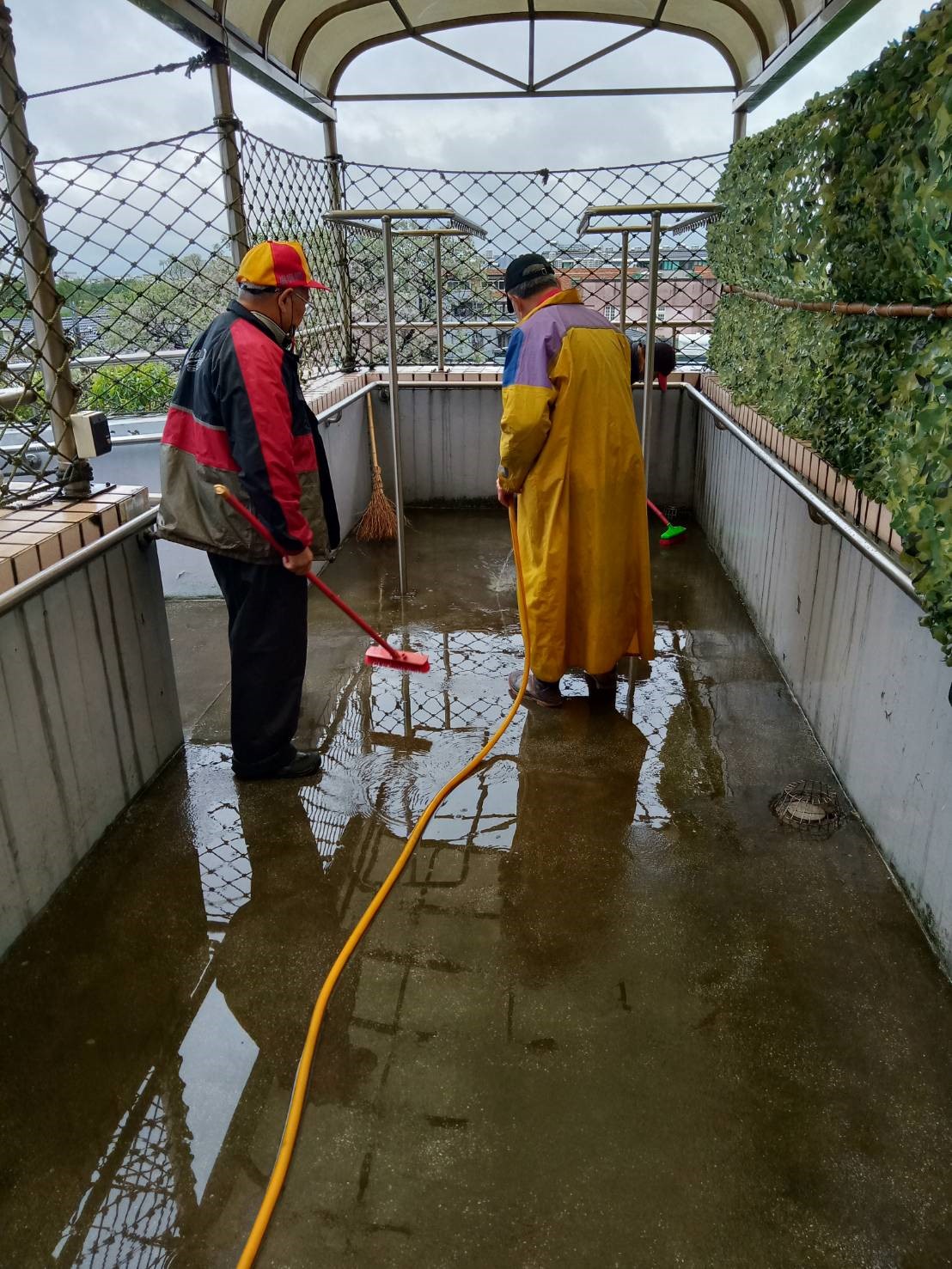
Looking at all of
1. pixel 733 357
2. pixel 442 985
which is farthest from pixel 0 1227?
pixel 733 357

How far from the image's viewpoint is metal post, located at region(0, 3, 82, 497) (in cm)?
215

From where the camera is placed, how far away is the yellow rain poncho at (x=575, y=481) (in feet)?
9.41

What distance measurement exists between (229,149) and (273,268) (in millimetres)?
1727

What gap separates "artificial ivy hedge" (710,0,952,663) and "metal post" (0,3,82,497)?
214 cm

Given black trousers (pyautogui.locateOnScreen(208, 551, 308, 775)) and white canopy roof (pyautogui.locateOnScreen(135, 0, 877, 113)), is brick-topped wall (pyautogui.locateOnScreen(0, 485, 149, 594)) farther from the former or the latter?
white canopy roof (pyautogui.locateOnScreen(135, 0, 877, 113))

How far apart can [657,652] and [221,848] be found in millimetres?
2104

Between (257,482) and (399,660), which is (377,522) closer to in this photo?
(399,660)

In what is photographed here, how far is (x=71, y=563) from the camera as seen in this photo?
87.8 inches

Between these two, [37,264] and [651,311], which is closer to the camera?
[37,264]

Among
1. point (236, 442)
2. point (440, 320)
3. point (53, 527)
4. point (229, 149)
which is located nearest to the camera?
point (53, 527)

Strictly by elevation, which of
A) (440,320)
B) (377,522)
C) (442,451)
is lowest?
(377,522)

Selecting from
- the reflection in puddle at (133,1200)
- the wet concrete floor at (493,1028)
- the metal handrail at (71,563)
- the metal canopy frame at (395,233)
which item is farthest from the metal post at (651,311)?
the reflection in puddle at (133,1200)

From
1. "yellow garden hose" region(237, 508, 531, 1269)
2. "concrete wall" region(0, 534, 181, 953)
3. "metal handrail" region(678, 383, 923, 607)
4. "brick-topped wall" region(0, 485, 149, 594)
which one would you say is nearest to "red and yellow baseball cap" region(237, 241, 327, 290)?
"brick-topped wall" region(0, 485, 149, 594)

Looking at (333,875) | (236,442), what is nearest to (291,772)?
(333,875)
